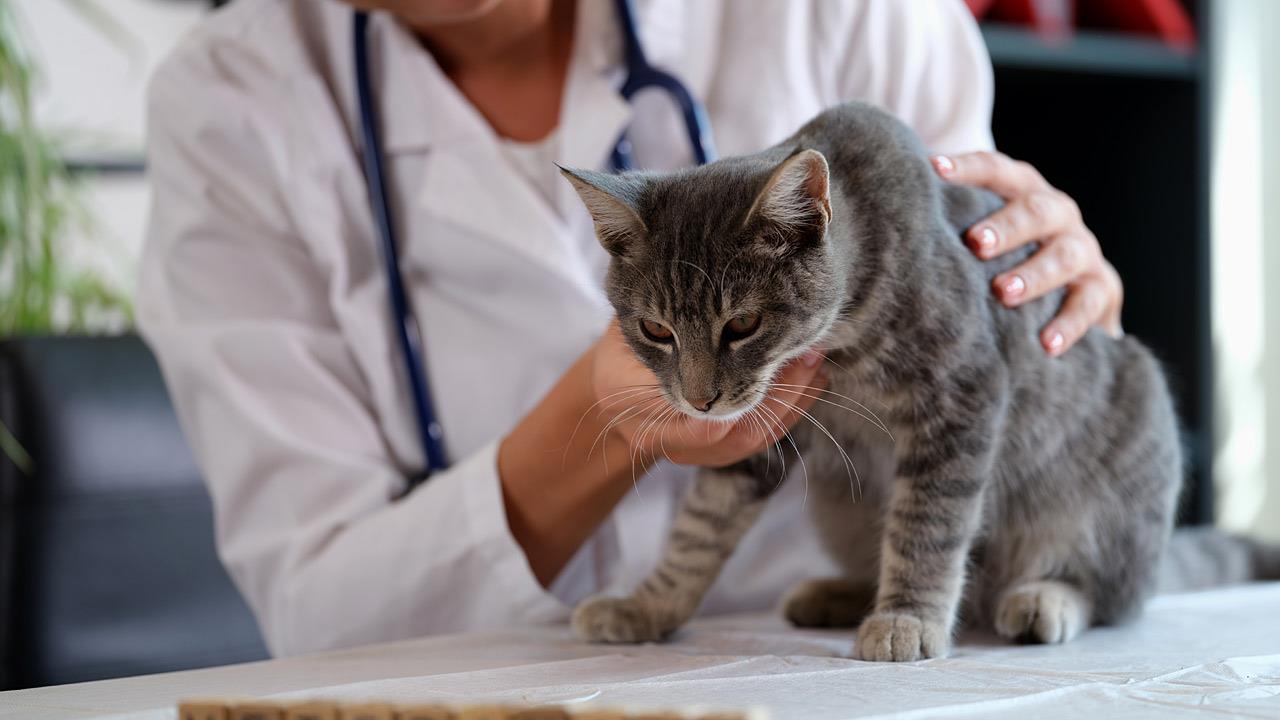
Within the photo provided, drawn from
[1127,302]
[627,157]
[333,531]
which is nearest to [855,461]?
[627,157]

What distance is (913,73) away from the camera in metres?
1.28

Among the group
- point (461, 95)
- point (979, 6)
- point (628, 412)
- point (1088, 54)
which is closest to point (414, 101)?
point (461, 95)

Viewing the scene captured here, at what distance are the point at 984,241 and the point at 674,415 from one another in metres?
0.30

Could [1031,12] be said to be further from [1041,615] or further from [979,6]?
[1041,615]

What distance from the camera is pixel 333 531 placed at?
45.9 inches

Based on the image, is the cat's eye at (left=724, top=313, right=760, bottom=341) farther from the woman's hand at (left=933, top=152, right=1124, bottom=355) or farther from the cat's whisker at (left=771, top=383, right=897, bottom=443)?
the woman's hand at (left=933, top=152, right=1124, bottom=355)

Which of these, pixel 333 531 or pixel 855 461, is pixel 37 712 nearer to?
pixel 333 531

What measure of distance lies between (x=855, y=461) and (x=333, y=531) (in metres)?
0.53

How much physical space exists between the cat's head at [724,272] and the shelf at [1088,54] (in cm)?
102

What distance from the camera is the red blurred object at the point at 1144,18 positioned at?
1.86 metres

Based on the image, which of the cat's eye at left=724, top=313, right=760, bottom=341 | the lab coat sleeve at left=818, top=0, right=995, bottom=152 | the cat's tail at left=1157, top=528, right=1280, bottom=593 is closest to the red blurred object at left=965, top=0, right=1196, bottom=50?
the lab coat sleeve at left=818, top=0, right=995, bottom=152

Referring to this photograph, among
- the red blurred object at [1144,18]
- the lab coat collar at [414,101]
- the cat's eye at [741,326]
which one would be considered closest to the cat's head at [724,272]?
the cat's eye at [741,326]

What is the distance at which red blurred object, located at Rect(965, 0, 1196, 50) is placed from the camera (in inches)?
70.4

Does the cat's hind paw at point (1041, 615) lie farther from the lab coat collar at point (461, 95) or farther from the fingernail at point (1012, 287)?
the lab coat collar at point (461, 95)
